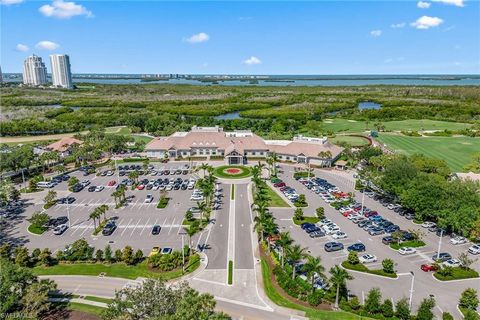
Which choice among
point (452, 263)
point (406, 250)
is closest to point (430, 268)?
point (452, 263)

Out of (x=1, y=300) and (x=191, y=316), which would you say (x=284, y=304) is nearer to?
(x=191, y=316)

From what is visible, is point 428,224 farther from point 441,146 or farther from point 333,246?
point 441,146

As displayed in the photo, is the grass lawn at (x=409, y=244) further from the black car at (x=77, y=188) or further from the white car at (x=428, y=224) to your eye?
the black car at (x=77, y=188)

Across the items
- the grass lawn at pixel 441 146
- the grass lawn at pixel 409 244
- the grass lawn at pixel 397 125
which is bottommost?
the grass lawn at pixel 409 244

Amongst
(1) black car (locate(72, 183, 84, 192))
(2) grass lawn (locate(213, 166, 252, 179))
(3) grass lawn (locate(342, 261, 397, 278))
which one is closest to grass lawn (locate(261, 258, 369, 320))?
(3) grass lawn (locate(342, 261, 397, 278))

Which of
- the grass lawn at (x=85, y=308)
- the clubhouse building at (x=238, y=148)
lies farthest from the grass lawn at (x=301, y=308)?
the clubhouse building at (x=238, y=148)

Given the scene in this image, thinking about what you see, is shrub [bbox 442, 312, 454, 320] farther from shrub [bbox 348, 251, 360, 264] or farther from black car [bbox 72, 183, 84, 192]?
black car [bbox 72, 183, 84, 192]
